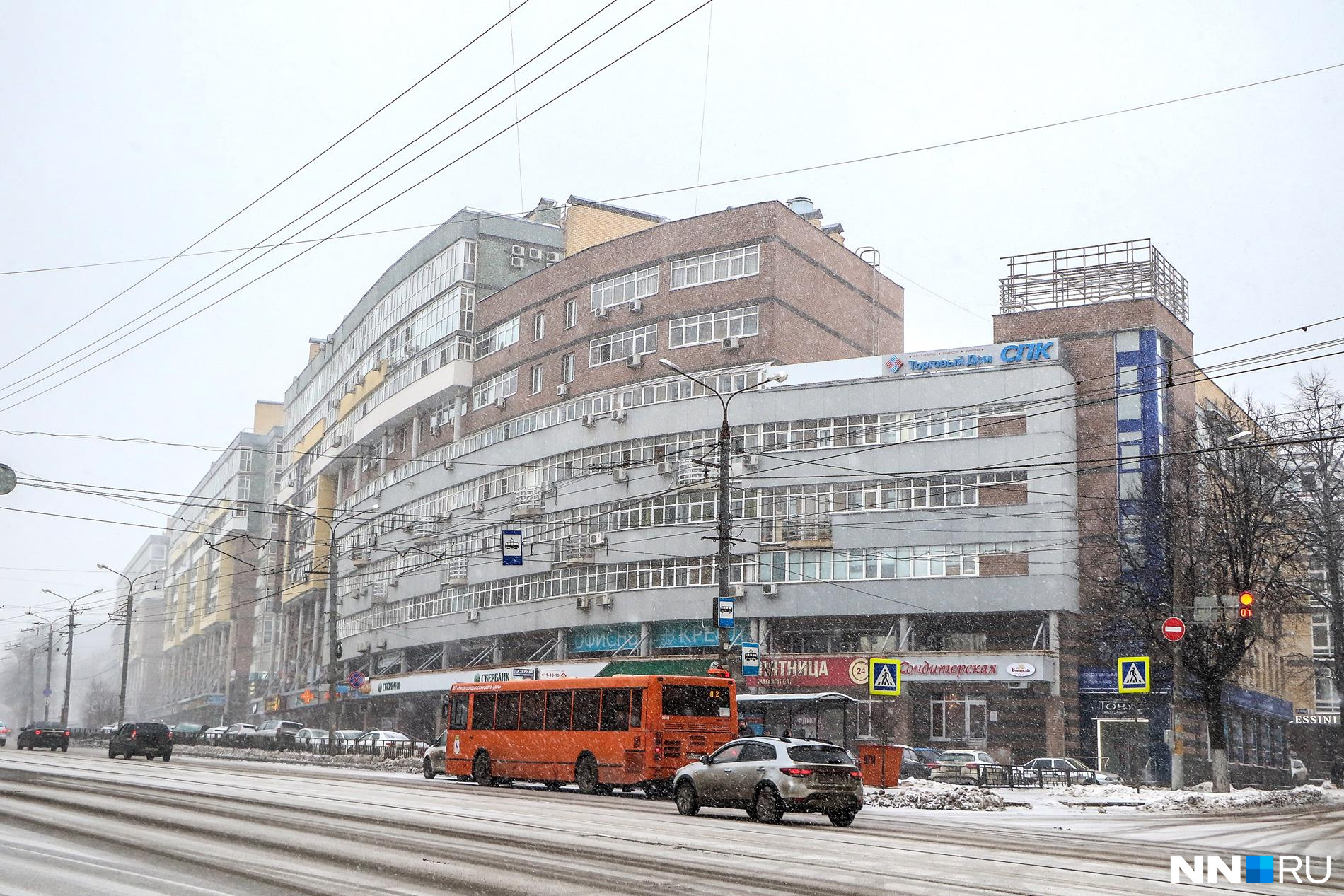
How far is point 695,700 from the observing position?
1072 inches

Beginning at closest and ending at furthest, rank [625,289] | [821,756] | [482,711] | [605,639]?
[821,756]
[482,711]
[605,639]
[625,289]

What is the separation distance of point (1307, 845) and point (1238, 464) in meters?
28.2

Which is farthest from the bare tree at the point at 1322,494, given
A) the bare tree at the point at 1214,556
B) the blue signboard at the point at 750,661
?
the blue signboard at the point at 750,661

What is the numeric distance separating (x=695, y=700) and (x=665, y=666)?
2717cm

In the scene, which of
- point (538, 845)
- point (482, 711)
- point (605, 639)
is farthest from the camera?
point (605, 639)

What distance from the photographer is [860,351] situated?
64.0 metres

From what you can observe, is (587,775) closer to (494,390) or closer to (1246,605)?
(1246,605)

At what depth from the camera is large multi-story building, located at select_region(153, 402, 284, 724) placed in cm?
11600

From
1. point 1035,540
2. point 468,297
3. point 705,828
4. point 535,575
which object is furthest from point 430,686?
point 705,828

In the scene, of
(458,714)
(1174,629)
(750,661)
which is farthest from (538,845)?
(1174,629)

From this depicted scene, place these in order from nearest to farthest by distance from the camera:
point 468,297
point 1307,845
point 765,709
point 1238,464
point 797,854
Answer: point 797,854 → point 1307,845 → point 765,709 → point 1238,464 → point 468,297

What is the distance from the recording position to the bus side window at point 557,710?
94.5 ft

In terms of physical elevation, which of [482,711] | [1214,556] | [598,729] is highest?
[1214,556]

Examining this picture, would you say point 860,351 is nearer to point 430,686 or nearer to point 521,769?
point 430,686
